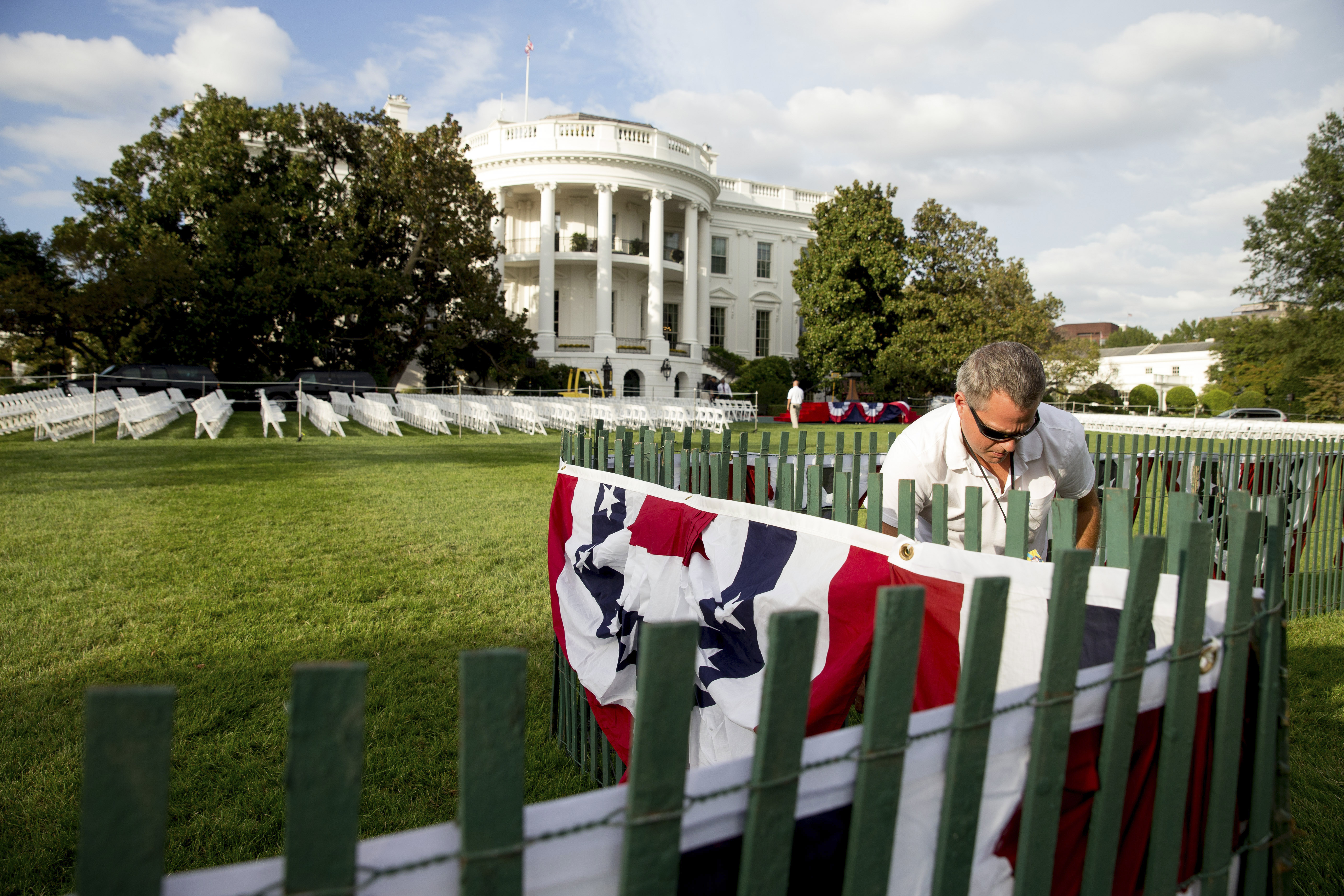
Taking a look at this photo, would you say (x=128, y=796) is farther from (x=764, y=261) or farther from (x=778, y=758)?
(x=764, y=261)

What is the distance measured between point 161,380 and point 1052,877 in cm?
2674

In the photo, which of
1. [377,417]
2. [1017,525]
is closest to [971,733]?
[1017,525]

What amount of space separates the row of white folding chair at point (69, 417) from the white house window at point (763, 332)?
3723 cm

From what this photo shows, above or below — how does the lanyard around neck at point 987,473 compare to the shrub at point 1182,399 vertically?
below

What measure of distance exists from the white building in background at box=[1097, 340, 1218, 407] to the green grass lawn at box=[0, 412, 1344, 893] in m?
74.6

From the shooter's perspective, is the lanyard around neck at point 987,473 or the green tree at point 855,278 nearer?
the lanyard around neck at point 987,473

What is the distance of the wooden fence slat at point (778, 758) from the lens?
901 millimetres

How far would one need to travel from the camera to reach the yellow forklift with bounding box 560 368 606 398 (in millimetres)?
35031

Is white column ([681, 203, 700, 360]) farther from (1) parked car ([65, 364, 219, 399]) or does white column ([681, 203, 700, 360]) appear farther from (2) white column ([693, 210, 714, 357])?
(1) parked car ([65, 364, 219, 399])

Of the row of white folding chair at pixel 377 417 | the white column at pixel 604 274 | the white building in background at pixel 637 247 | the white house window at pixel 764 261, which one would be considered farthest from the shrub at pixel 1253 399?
the row of white folding chair at pixel 377 417

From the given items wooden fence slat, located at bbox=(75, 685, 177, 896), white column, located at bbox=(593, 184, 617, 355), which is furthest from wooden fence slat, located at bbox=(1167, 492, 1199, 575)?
white column, located at bbox=(593, 184, 617, 355)

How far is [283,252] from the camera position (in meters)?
29.0

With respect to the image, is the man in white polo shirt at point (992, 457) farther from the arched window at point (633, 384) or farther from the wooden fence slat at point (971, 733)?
the arched window at point (633, 384)

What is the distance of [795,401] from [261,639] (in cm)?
2158
